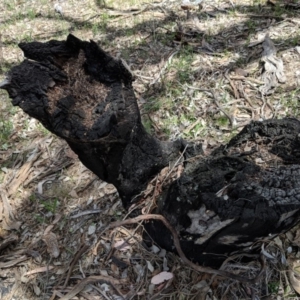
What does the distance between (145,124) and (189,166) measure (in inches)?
47.6

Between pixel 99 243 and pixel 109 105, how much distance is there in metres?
0.86

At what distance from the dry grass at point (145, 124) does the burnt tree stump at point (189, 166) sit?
0.29 meters

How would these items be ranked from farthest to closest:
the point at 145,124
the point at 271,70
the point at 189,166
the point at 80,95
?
the point at 271,70 < the point at 145,124 < the point at 189,166 < the point at 80,95

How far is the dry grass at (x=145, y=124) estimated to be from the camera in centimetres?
214

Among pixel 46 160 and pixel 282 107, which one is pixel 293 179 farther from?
pixel 46 160

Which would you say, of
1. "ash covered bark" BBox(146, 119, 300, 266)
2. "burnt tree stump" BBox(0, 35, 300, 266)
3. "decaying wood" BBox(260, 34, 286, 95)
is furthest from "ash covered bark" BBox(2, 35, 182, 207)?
"decaying wood" BBox(260, 34, 286, 95)

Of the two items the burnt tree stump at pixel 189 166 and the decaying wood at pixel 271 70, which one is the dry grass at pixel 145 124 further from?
the burnt tree stump at pixel 189 166

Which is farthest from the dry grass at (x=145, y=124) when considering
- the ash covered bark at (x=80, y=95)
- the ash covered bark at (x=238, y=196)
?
the ash covered bark at (x=80, y=95)

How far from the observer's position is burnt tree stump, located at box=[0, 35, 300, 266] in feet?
5.26

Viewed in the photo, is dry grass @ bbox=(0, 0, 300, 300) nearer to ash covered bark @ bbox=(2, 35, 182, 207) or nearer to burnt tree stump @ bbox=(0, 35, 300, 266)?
burnt tree stump @ bbox=(0, 35, 300, 266)

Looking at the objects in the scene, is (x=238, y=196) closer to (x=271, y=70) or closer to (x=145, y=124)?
(x=145, y=124)

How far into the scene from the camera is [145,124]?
3.15 metres

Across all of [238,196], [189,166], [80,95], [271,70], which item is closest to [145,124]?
[271,70]

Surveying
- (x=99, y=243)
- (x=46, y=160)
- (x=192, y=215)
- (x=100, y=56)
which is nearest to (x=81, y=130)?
(x=100, y=56)
